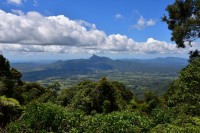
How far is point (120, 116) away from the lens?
14.9 m

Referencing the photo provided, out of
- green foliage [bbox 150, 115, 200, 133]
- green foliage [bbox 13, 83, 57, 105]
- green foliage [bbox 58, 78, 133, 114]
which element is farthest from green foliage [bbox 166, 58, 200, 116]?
green foliage [bbox 13, 83, 57, 105]

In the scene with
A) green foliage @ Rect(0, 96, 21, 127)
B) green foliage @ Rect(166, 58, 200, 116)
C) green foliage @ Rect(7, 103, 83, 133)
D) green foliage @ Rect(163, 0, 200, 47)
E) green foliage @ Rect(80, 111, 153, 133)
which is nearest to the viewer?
green foliage @ Rect(80, 111, 153, 133)

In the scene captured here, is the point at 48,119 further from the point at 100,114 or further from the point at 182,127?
the point at 182,127

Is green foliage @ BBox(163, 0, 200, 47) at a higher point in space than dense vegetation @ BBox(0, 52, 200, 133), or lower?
higher

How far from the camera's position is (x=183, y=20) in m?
34.5

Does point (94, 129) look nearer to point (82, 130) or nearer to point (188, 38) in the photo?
point (82, 130)

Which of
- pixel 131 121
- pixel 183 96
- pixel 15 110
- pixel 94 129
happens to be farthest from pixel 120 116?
pixel 15 110

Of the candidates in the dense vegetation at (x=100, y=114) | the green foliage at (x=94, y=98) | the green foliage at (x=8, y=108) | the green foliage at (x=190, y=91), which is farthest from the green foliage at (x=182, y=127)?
the green foliage at (x=94, y=98)

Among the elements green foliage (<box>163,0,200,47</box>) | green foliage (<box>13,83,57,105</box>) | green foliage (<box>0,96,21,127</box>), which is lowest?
green foliage (<box>13,83,57,105</box>)

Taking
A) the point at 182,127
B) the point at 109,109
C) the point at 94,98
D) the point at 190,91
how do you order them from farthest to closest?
1. the point at 109,109
2. the point at 94,98
3. the point at 190,91
4. the point at 182,127

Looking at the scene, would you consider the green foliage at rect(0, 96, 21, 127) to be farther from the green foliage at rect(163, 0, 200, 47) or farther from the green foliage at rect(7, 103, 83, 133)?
the green foliage at rect(163, 0, 200, 47)

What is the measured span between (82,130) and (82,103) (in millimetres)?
17215

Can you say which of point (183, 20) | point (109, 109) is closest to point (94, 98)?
point (109, 109)

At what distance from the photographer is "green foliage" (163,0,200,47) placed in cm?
3126
